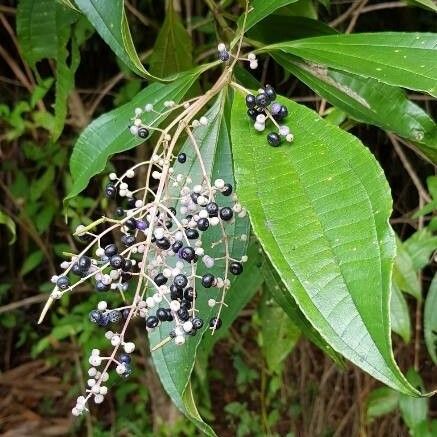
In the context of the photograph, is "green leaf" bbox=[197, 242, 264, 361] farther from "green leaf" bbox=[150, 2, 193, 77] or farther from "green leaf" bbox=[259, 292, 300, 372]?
"green leaf" bbox=[150, 2, 193, 77]

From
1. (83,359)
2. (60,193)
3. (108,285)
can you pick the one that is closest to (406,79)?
(108,285)

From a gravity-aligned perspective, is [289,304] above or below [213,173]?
below

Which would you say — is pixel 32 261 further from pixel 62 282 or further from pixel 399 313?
pixel 62 282

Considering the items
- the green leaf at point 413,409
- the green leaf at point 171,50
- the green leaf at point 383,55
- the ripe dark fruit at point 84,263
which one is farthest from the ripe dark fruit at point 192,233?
the green leaf at point 413,409

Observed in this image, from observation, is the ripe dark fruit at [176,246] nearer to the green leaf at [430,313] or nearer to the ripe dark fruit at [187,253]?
the ripe dark fruit at [187,253]

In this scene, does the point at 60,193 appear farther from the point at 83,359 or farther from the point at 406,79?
the point at 406,79

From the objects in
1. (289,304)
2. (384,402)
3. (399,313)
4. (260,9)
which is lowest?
(384,402)

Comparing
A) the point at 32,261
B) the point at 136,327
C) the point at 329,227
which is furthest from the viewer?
the point at 32,261

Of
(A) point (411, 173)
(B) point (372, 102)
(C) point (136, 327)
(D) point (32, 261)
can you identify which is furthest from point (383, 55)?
(D) point (32, 261)
